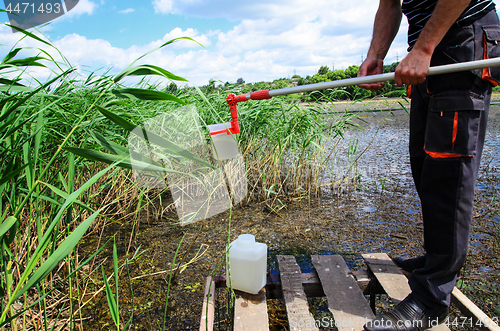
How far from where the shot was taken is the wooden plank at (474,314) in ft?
4.42

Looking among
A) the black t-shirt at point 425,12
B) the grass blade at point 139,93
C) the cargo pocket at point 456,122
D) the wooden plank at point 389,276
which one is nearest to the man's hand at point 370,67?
the black t-shirt at point 425,12

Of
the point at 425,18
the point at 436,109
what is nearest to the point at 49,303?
the point at 436,109

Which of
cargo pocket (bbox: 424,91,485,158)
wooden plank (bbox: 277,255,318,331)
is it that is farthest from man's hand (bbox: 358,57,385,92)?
wooden plank (bbox: 277,255,318,331)

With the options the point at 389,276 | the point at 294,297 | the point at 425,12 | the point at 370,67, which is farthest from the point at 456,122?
the point at 294,297

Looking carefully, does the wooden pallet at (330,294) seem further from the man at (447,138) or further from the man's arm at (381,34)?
the man's arm at (381,34)

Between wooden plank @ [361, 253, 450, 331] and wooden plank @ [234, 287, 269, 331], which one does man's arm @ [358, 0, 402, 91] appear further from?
wooden plank @ [234, 287, 269, 331]

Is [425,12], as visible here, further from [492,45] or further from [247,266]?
[247,266]

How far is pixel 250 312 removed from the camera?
145 cm

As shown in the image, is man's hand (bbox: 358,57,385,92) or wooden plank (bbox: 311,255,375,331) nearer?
wooden plank (bbox: 311,255,375,331)

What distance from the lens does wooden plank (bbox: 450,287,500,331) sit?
53.1 inches

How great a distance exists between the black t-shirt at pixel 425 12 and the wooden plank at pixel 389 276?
1227 millimetres

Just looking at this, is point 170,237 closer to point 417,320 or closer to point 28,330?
point 28,330

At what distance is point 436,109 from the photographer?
55.9 inches

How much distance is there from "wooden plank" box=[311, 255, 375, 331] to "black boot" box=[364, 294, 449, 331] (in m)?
0.06
